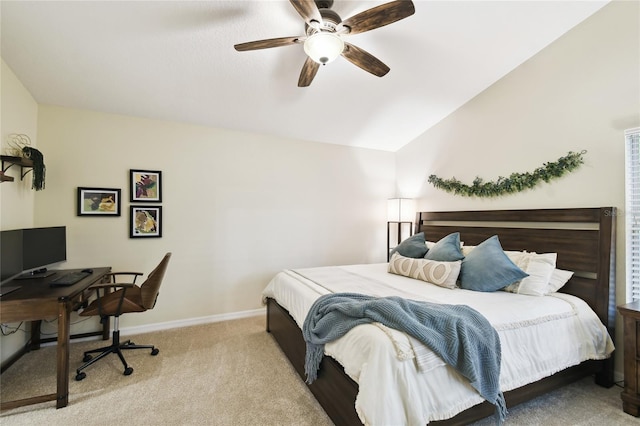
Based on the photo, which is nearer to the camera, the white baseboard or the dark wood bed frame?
the dark wood bed frame

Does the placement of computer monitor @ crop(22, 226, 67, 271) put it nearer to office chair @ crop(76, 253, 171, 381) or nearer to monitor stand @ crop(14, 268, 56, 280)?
monitor stand @ crop(14, 268, 56, 280)

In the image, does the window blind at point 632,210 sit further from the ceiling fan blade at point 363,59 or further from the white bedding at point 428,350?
the ceiling fan blade at point 363,59

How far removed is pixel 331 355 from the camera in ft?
5.74

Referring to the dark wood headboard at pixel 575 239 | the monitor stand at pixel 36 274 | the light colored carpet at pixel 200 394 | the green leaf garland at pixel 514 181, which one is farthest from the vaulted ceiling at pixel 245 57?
the light colored carpet at pixel 200 394

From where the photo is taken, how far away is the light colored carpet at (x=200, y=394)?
189 centimetres

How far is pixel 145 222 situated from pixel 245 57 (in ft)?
7.13

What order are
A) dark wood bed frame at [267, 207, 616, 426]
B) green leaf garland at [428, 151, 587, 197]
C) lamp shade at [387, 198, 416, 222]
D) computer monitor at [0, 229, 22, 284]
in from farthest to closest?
1. lamp shade at [387, 198, 416, 222]
2. green leaf garland at [428, 151, 587, 197]
3. computer monitor at [0, 229, 22, 284]
4. dark wood bed frame at [267, 207, 616, 426]

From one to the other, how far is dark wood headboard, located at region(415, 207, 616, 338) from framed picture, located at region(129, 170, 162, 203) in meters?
3.77

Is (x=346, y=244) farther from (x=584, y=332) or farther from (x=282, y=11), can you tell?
(x=282, y=11)

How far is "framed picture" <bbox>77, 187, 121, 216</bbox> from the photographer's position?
3066 mm

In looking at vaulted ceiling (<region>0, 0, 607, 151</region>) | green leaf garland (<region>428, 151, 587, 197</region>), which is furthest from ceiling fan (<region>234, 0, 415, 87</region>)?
green leaf garland (<region>428, 151, 587, 197</region>)

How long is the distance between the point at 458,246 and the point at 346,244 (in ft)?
6.02

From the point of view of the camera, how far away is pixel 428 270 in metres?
2.77

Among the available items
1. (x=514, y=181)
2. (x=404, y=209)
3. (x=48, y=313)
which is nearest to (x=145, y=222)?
(x=48, y=313)
